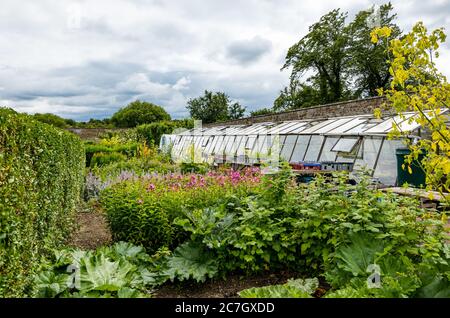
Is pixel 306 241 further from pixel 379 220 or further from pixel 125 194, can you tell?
pixel 125 194

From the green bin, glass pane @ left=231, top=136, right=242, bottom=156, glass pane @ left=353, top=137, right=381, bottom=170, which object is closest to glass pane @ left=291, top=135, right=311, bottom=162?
glass pane @ left=353, top=137, right=381, bottom=170

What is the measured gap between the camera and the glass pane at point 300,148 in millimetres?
12484

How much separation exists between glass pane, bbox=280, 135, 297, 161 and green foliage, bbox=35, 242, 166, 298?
953 centimetres

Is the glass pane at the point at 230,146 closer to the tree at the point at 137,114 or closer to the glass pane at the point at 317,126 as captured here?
the glass pane at the point at 317,126

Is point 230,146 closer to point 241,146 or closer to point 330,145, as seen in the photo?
point 241,146

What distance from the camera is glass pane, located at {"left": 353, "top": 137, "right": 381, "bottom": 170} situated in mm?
9531

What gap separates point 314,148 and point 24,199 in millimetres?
9979

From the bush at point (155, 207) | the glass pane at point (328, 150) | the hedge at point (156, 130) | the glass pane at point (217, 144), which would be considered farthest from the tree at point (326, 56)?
the bush at point (155, 207)

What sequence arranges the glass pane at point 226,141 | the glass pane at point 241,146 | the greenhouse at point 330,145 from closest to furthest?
the greenhouse at point 330,145, the glass pane at point 241,146, the glass pane at point 226,141

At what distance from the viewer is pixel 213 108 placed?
42938 millimetres

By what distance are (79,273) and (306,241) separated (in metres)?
2.14

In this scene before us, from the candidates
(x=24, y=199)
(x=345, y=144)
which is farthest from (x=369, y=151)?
(x=24, y=199)

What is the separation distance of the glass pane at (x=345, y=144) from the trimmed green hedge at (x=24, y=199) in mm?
7996

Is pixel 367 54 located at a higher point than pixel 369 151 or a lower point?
higher
